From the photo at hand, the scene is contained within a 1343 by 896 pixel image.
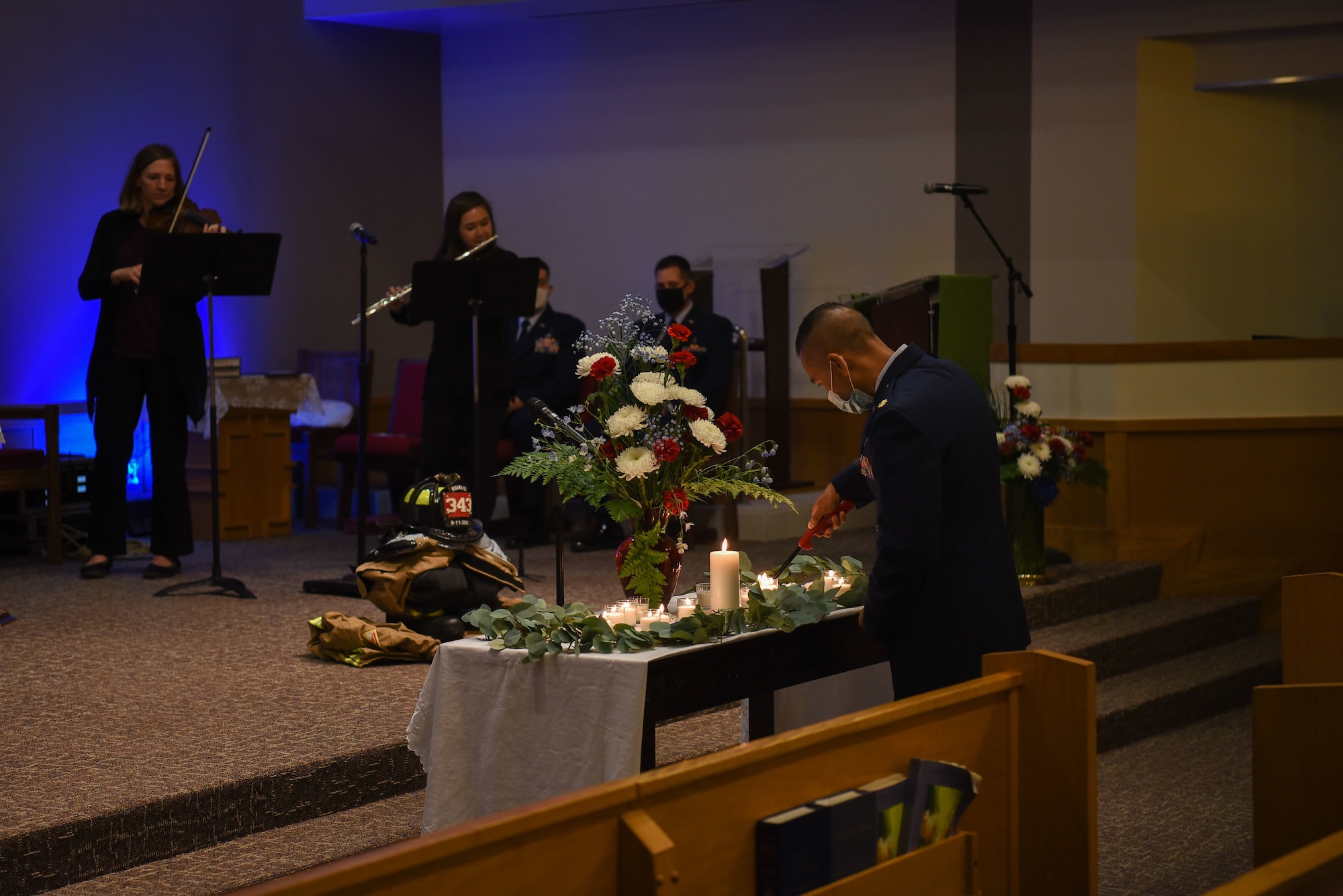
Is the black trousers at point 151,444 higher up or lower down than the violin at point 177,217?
lower down

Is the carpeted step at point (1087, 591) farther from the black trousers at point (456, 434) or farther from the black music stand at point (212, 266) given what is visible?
the black music stand at point (212, 266)

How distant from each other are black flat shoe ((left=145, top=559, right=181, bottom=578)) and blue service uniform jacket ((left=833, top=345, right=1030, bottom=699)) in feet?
13.0

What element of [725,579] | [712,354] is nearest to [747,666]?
[725,579]

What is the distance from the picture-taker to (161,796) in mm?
3184

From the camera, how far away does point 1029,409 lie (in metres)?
5.86

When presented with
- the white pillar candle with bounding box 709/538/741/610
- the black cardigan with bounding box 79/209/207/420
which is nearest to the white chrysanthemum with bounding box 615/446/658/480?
the white pillar candle with bounding box 709/538/741/610

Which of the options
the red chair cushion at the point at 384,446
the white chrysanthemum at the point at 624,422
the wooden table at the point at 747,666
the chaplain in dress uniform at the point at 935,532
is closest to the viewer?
the chaplain in dress uniform at the point at 935,532

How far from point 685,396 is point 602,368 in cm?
18

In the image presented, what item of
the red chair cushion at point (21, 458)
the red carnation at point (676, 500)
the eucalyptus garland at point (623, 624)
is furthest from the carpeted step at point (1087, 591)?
the red chair cushion at point (21, 458)

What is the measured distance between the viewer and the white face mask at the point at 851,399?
2893 mm

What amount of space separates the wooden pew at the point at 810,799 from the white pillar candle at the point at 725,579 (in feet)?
1.56

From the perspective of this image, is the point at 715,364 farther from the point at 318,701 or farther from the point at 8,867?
the point at 8,867

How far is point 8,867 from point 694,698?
4.53 feet

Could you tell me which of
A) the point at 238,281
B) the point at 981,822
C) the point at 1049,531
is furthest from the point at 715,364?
the point at 981,822
